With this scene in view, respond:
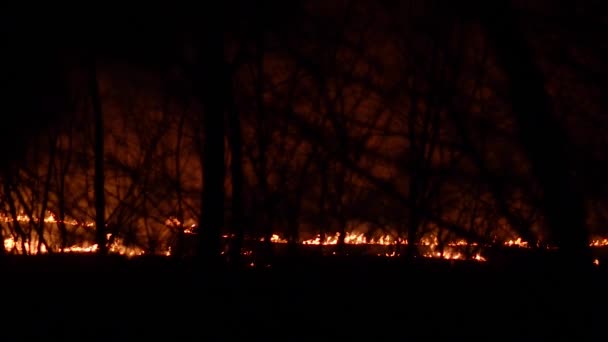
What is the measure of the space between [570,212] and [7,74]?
679cm

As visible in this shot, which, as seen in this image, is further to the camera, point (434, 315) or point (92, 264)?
point (92, 264)

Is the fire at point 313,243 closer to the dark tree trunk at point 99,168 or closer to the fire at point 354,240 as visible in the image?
the fire at point 354,240

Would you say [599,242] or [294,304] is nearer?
[294,304]

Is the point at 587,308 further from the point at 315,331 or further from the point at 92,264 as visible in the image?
the point at 92,264

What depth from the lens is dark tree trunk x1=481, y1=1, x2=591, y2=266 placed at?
566cm

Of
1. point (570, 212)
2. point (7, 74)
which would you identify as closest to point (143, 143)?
point (7, 74)

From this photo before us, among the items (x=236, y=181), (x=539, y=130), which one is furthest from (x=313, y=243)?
(x=539, y=130)

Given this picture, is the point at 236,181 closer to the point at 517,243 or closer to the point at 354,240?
the point at 354,240

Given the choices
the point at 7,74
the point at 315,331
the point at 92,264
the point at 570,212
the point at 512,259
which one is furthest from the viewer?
the point at 7,74

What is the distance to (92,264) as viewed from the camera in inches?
207

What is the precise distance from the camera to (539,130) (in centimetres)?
569

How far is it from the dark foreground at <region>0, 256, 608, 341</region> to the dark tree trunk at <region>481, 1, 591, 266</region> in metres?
0.95

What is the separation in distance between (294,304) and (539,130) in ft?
8.71

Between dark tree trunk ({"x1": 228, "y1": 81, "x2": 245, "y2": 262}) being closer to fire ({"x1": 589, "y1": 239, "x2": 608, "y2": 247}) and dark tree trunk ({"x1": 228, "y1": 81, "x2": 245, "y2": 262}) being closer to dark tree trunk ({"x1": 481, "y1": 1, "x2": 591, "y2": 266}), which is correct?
dark tree trunk ({"x1": 481, "y1": 1, "x2": 591, "y2": 266})
